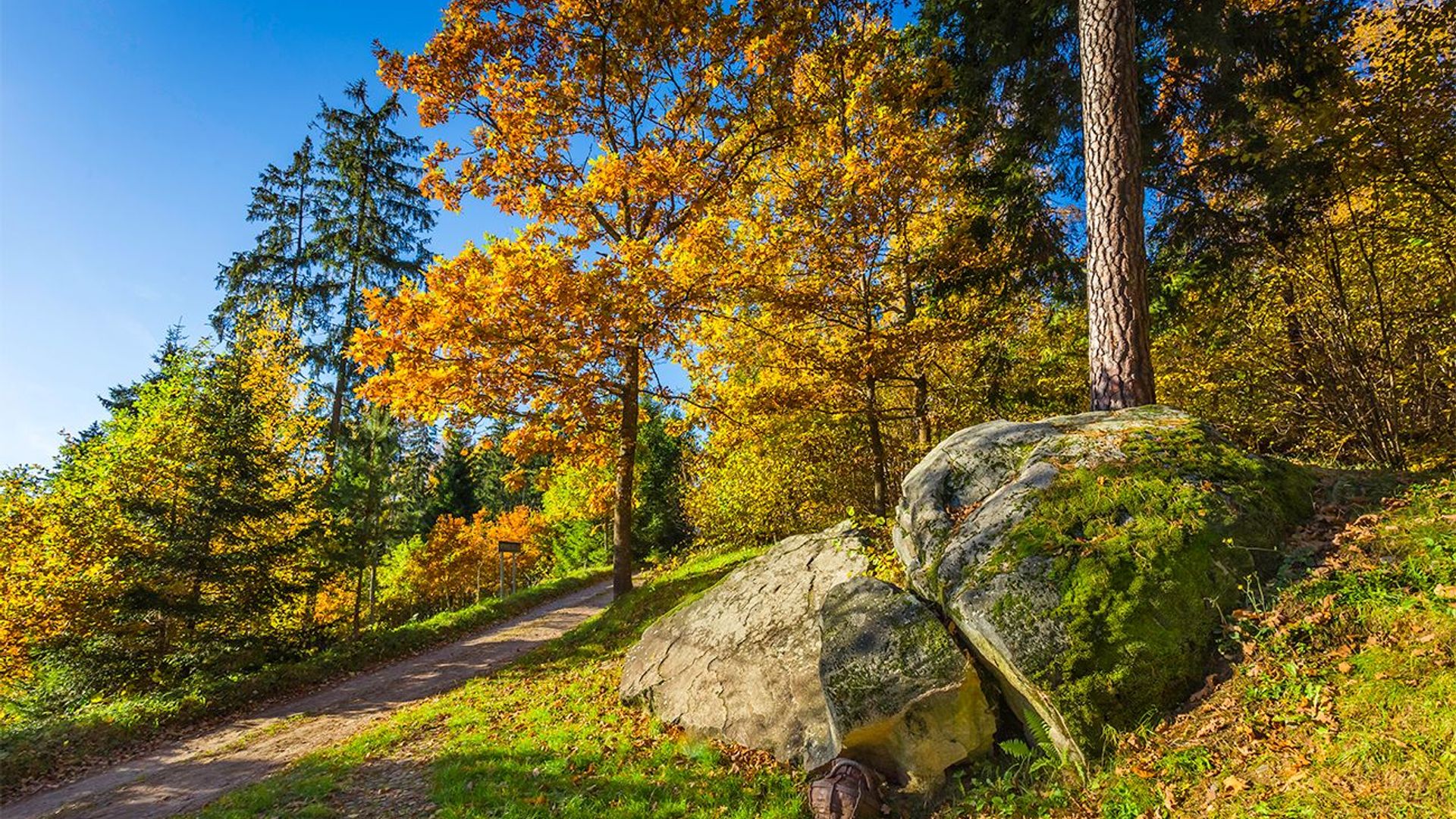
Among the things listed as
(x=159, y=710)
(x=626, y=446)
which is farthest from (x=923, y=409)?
(x=159, y=710)

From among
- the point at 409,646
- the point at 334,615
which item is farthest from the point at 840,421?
the point at 334,615

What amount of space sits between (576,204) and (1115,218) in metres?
8.82

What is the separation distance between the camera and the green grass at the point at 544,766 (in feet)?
17.4

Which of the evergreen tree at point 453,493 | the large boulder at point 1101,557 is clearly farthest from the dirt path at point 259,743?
the evergreen tree at point 453,493

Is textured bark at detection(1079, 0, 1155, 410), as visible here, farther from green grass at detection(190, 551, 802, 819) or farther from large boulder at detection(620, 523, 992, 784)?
green grass at detection(190, 551, 802, 819)

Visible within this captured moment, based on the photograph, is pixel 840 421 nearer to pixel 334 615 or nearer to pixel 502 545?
pixel 502 545

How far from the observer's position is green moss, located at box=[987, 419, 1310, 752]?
3615 millimetres

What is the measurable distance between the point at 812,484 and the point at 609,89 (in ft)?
37.6

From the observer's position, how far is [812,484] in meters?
17.4

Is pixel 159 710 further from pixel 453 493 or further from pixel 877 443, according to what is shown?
pixel 453 493

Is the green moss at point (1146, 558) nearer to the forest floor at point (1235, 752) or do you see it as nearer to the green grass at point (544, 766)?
the forest floor at point (1235, 752)

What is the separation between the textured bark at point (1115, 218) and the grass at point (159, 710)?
14348 mm

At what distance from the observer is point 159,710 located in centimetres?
972

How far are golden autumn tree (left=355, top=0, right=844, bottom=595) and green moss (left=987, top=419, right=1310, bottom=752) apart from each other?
266 inches
